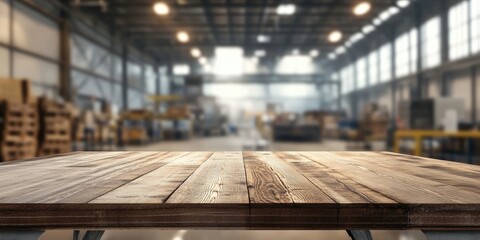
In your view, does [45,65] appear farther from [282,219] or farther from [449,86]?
[449,86]

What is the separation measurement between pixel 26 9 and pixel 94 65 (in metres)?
4.51

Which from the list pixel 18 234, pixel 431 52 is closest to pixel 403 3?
pixel 431 52

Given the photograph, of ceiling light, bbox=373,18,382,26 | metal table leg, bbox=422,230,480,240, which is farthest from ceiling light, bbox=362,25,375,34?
metal table leg, bbox=422,230,480,240

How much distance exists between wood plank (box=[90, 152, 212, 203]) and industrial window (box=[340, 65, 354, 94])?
22278 mm

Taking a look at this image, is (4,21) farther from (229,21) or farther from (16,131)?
(229,21)

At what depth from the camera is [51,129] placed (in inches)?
289

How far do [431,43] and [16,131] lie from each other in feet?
43.6

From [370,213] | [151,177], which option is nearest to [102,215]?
[151,177]

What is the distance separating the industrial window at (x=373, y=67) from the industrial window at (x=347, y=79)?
2.71 m

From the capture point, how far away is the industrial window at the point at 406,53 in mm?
14505

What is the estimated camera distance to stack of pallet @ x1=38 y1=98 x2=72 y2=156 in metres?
7.29

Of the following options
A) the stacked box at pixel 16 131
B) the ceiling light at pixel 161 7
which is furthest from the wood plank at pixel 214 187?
the ceiling light at pixel 161 7

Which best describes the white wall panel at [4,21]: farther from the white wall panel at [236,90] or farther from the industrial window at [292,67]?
the industrial window at [292,67]

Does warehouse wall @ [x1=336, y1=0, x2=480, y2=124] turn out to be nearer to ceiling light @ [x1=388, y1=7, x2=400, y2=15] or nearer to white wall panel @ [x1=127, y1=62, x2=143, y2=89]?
ceiling light @ [x1=388, y1=7, x2=400, y2=15]
